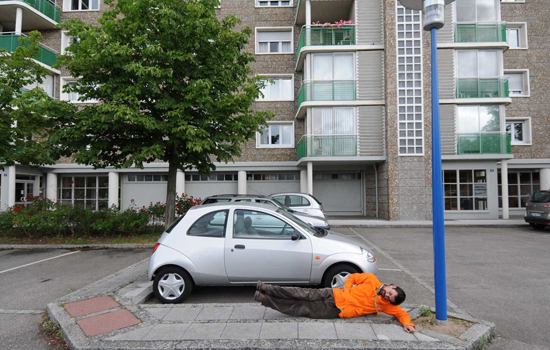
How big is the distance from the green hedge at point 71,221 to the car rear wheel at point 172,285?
6.47 m

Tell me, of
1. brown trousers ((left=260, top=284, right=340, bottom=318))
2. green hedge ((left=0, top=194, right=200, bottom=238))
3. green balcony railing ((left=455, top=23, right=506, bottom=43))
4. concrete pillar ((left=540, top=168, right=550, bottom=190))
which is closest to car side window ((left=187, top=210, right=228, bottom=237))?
brown trousers ((left=260, top=284, right=340, bottom=318))

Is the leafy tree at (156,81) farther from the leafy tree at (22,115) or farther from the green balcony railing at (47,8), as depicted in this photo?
the green balcony railing at (47,8)

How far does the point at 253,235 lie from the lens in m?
4.97

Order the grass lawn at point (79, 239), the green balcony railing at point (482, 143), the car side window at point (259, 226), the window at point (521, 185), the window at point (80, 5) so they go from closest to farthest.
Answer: the car side window at point (259, 226)
the grass lawn at point (79, 239)
the green balcony railing at point (482, 143)
the window at point (521, 185)
the window at point (80, 5)

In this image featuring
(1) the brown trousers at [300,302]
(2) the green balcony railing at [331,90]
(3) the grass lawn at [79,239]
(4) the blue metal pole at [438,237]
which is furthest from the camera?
(2) the green balcony railing at [331,90]

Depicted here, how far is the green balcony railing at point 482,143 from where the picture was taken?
55.8ft

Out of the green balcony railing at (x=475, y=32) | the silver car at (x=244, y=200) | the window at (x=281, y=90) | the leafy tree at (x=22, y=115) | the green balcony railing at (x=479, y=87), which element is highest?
the green balcony railing at (x=475, y=32)

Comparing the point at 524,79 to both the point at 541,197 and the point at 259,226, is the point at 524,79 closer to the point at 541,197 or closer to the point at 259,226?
the point at 541,197

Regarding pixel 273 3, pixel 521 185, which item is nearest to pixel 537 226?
pixel 521 185

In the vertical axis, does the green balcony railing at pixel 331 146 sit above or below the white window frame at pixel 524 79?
below

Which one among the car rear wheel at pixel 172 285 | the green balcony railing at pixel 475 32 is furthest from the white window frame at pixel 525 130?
the car rear wheel at pixel 172 285

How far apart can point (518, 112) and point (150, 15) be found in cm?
2171

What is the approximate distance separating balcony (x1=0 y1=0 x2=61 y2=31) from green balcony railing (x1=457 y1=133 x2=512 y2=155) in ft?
81.1

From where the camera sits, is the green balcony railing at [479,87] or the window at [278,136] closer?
the green balcony railing at [479,87]
